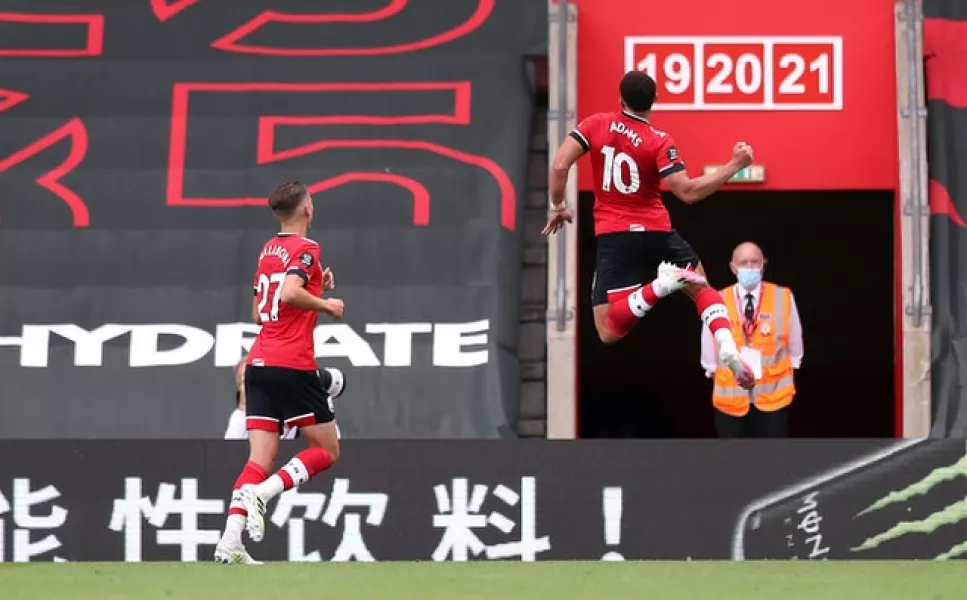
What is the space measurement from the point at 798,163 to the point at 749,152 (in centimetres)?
463

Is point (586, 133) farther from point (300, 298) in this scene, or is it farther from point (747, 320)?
point (747, 320)

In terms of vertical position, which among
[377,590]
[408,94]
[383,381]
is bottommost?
[377,590]

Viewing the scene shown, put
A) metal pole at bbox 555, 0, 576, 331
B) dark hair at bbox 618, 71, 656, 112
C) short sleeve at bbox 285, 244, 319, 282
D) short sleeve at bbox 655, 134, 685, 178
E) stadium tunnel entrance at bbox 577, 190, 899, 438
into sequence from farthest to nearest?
stadium tunnel entrance at bbox 577, 190, 899, 438
metal pole at bbox 555, 0, 576, 331
dark hair at bbox 618, 71, 656, 112
short sleeve at bbox 655, 134, 685, 178
short sleeve at bbox 285, 244, 319, 282

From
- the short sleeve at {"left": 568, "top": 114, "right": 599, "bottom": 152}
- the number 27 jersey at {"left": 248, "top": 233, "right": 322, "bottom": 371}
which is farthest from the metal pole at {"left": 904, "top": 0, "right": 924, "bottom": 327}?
the number 27 jersey at {"left": 248, "top": 233, "right": 322, "bottom": 371}

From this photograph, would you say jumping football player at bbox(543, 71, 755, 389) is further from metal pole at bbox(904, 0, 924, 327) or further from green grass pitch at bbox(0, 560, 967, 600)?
metal pole at bbox(904, 0, 924, 327)

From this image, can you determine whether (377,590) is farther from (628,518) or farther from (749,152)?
(628,518)

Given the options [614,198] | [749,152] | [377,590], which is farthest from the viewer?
[614,198]

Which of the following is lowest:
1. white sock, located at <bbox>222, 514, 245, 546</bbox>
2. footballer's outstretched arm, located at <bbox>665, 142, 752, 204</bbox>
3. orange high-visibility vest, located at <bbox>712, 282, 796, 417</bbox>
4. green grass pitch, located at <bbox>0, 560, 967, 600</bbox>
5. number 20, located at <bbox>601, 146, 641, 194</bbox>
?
green grass pitch, located at <bbox>0, 560, 967, 600</bbox>

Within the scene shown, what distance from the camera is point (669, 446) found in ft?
37.2

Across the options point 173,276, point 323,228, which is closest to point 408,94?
point 323,228

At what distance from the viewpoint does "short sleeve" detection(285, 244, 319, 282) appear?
900 cm

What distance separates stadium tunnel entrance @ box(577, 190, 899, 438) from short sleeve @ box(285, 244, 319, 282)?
855 centimetres

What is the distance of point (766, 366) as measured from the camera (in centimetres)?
1236

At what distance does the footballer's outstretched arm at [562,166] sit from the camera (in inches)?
379
